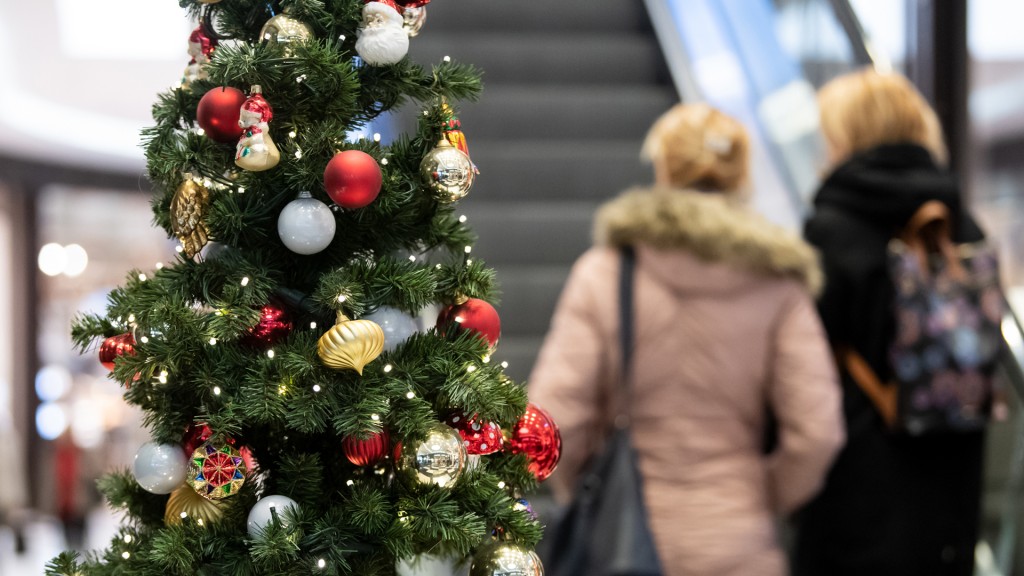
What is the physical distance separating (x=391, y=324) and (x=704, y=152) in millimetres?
1717

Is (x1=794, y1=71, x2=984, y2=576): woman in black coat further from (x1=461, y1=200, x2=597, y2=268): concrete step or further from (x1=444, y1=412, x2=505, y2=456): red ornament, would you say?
(x1=444, y1=412, x2=505, y2=456): red ornament

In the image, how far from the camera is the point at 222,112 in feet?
5.40

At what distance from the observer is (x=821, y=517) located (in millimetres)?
3590

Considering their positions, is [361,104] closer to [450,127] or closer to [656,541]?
[450,127]

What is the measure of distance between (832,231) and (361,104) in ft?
7.11

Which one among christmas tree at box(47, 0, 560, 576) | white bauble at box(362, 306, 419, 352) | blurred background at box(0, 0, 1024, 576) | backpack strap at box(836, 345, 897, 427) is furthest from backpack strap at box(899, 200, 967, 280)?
white bauble at box(362, 306, 419, 352)

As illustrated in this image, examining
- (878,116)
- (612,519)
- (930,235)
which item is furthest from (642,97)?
(612,519)

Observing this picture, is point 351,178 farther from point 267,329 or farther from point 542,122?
point 542,122

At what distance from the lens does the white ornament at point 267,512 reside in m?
1.60

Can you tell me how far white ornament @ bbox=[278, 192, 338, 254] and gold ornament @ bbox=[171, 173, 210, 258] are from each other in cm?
12

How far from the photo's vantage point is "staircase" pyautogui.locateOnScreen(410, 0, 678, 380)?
5.28 metres

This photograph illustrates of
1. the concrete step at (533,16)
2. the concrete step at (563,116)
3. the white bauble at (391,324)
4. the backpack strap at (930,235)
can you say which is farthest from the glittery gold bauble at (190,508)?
the concrete step at (533,16)

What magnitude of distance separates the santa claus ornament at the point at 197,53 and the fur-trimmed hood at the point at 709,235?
1.48 meters

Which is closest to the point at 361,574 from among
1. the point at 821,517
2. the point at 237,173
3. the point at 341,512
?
the point at 341,512
